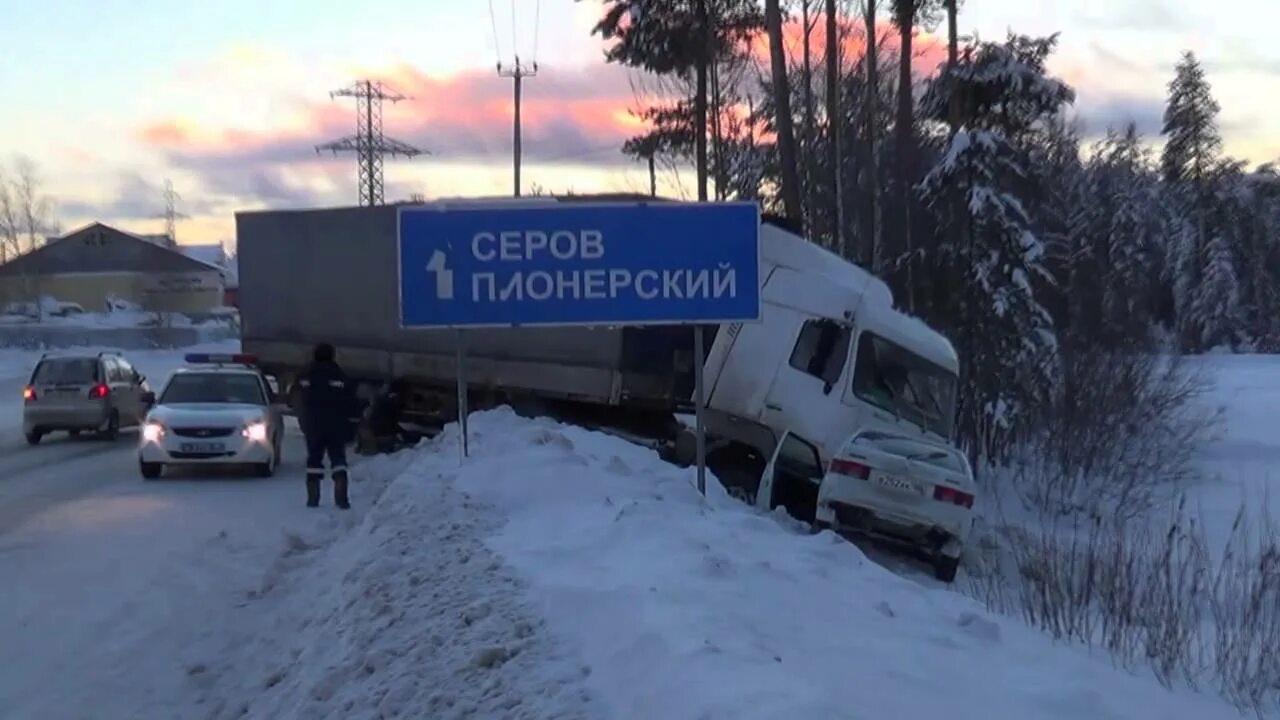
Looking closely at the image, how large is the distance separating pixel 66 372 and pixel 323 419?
41.9 ft

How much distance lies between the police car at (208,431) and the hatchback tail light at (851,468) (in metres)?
8.84

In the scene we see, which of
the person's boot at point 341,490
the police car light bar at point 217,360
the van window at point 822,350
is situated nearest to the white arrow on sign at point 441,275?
the person's boot at point 341,490

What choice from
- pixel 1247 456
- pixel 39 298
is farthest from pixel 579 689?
pixel 39 298

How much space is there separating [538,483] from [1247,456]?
2925 cm

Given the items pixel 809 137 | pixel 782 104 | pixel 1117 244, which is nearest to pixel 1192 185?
pixel 1117 244

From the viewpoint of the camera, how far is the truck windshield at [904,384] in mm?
17953

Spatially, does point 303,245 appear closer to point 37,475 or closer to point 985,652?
point 37,475

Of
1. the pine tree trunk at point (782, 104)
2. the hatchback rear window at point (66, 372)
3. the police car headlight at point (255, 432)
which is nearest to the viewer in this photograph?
the police car headlight at point (255, 432)

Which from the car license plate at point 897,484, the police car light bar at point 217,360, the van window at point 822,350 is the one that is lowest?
the car license plate at point 897,484

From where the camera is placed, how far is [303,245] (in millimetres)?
25922

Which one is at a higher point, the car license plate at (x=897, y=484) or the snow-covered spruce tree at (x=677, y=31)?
the snow-covered spruce tree at (x=677, y=31)

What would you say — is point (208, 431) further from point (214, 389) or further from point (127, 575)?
point (127, 575)

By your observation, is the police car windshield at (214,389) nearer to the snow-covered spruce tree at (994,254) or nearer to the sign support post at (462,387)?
the sign support post at (462,387)

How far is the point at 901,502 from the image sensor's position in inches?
610
